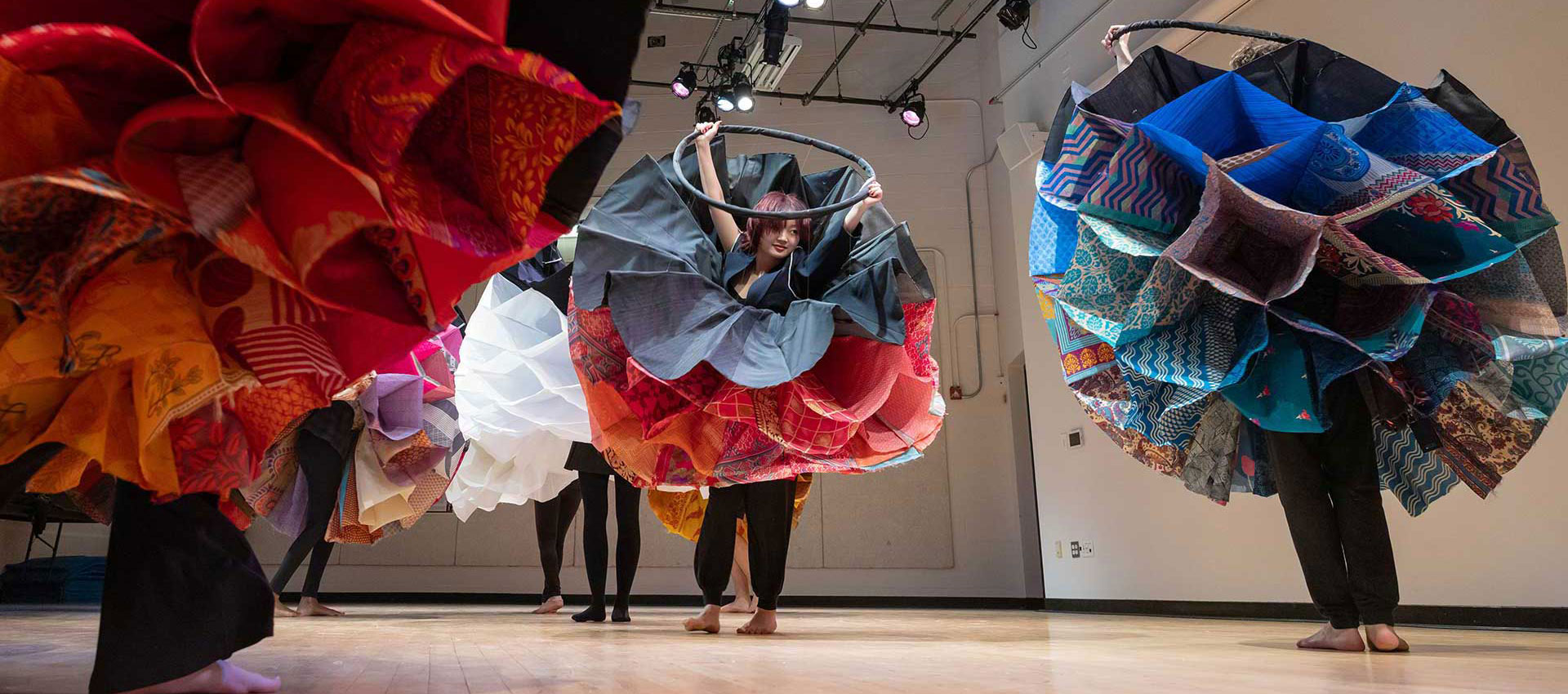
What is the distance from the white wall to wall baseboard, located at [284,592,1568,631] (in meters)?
0.04

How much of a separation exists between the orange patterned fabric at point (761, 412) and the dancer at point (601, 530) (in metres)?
1.06

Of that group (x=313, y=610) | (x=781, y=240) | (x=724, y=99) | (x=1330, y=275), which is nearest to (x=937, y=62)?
(x=724, y=99)

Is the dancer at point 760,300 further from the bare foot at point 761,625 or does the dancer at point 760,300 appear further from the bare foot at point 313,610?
the bare foot at point 313,610

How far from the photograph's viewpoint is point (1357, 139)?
2.19 m

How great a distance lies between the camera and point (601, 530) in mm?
3998

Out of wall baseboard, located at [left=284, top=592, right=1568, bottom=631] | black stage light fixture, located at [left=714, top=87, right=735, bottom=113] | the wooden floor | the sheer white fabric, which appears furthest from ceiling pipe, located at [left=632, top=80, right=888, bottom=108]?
the wooden floor

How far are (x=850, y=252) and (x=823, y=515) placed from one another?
537 cm

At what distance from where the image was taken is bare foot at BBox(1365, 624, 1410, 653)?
203 cm

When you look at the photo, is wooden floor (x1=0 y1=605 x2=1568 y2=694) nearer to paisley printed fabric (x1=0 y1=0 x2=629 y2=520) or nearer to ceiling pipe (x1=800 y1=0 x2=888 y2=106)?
paisley printed fabric (x1=0 y1=0 x2=629 y2=520)

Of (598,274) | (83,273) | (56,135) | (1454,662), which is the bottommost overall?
(1454,662)

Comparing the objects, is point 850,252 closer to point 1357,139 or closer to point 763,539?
point 763,539

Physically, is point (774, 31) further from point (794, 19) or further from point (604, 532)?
point (604, 532)

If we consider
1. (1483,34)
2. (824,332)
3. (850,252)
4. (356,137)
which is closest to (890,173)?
(1483,34)

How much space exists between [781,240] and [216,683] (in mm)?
2073
